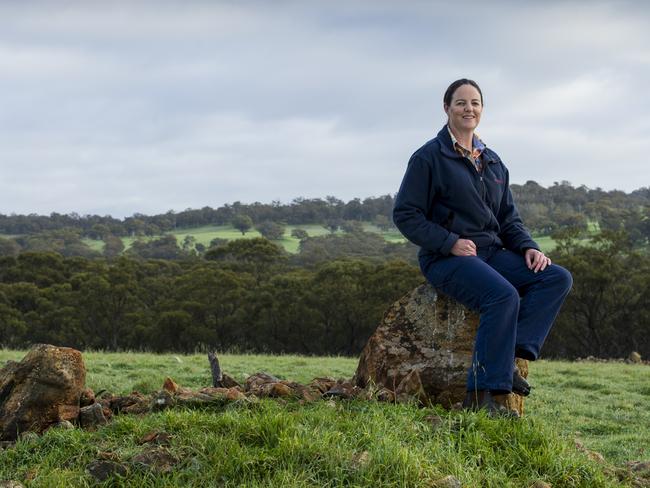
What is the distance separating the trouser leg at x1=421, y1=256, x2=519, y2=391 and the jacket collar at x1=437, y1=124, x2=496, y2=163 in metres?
0.93

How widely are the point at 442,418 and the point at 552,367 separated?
10.8 metres

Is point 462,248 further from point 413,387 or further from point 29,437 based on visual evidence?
point 29,437

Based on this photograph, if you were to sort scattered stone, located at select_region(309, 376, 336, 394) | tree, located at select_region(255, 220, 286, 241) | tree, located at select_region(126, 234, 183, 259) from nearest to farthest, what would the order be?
scattered stone, located at select_region(309, 376, 336, 394), tree, located at select_region(126, 234, 183, 259), tree, located at select_region(255, 220, 286, 241)

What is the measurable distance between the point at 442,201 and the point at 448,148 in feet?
1.54

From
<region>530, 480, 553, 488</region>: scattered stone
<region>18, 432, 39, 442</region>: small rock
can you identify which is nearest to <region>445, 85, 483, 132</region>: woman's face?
<region>530, 480, 553, 488</region>: scattered stone

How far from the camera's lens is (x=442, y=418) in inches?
198

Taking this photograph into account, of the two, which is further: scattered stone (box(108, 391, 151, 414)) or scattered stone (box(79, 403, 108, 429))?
scattered stone (box(108, 391, 151, 414))

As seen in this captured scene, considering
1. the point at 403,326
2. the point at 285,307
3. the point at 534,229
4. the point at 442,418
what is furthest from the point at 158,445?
the point at 534,229

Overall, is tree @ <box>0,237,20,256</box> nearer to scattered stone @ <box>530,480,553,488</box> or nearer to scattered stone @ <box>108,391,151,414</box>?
scattered stone @ <box>108,391,151,414</box>

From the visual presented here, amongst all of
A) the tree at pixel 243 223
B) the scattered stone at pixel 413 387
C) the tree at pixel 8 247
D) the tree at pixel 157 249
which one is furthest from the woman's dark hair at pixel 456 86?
the tree at pixel 243 223

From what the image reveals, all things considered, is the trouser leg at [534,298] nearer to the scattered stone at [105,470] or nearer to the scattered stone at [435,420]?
the scattered stone at [435,420]

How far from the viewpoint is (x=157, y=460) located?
4.25 m

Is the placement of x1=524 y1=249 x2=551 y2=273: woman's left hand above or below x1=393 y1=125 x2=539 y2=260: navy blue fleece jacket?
below

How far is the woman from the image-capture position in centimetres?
530
